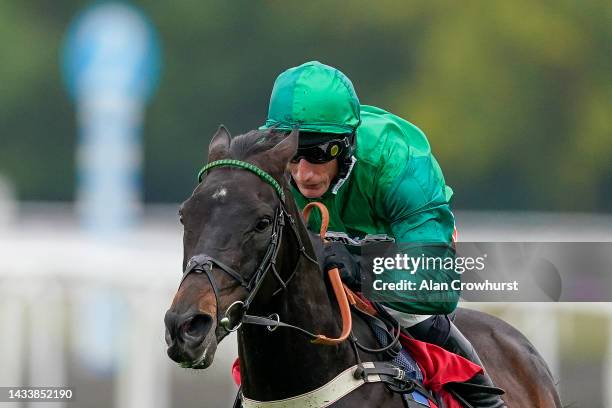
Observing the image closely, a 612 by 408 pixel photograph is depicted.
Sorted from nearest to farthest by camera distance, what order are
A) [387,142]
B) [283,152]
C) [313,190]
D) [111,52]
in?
1. [283,152]
2. [313,190]
3. [387,142]
4. [111,52]

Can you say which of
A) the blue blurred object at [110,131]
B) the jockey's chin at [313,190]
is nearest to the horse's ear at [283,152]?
the jockey's chin at [313,190]

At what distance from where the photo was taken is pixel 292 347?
363cm

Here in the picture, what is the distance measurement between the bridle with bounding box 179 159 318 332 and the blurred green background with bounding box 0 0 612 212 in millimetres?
13542

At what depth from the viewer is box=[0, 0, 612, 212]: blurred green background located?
17.7 meters

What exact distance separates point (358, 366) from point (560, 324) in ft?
18.5

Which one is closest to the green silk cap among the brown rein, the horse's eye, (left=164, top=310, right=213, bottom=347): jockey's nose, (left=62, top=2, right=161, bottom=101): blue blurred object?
the brown rein

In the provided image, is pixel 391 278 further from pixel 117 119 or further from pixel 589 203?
pixel 589 203

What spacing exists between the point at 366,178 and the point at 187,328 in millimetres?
1140

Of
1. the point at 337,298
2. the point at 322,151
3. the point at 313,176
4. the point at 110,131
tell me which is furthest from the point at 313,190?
the point at 110,131

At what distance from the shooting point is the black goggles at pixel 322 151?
3879 millimetres

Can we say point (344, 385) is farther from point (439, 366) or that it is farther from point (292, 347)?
point (439, 366)

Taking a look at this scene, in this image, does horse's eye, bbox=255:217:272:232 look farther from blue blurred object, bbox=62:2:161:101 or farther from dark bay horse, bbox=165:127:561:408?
blue blurred object, bbox=62:2:161:101

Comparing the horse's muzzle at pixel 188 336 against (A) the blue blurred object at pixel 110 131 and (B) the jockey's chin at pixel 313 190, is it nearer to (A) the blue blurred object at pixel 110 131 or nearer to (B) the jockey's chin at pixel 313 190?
(B) the jockey's chin at pixel 313 190

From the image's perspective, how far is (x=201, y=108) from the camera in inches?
701
